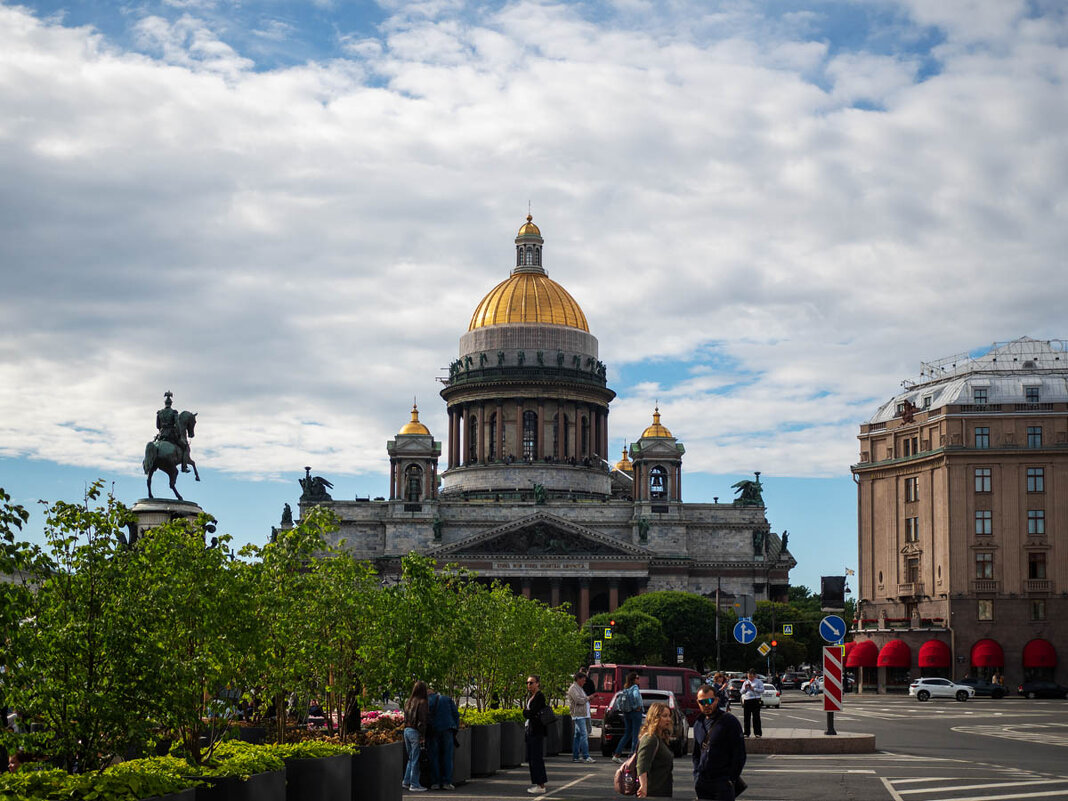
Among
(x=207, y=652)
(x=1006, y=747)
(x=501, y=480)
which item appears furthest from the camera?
(x=501, y=480)

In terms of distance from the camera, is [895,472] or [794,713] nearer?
[794,713]

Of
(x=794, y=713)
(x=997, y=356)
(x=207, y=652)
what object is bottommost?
→ (x=794, y=713)

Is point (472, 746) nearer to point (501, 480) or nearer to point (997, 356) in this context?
point (997, 356)

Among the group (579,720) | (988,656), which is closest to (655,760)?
(579,720)

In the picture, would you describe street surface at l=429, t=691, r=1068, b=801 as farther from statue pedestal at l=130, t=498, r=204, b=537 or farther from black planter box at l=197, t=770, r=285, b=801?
statue pedestal at l=130, t=498, r=204, b=537

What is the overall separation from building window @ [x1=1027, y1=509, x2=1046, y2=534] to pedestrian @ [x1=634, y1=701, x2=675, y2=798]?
80499mm

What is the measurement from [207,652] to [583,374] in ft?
409

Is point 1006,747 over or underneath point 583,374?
underneath

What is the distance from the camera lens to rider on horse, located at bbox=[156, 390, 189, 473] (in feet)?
168

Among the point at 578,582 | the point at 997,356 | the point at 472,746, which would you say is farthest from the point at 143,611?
the point at 578,582

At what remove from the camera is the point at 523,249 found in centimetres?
14888

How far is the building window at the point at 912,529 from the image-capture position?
3871 inches

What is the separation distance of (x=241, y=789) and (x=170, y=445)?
34.5 metres

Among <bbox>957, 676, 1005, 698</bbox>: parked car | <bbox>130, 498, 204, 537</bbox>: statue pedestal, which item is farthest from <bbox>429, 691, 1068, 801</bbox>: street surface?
<bbox>957, 676, 1005, 698</bbox>: parked car
